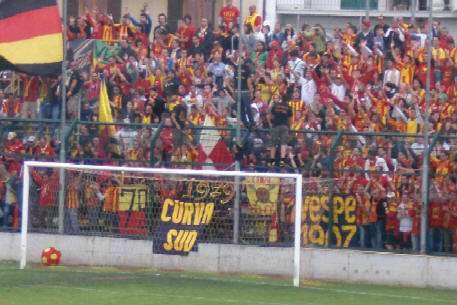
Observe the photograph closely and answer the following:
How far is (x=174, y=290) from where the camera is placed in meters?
13.0

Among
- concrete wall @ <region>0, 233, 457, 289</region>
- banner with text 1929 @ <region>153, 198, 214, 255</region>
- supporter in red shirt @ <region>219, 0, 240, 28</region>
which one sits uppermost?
supporter in red shirt @ <region>219, 0, 240, 28</region>

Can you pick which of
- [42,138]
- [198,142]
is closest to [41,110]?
[42,138]

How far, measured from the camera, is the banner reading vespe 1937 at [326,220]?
14453 mm

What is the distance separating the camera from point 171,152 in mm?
15531

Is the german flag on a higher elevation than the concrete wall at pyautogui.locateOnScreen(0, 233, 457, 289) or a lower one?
higher

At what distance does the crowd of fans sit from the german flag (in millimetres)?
1035

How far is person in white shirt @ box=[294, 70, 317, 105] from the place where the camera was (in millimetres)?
17464

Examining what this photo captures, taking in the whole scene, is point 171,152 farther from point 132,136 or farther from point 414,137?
point 414,137

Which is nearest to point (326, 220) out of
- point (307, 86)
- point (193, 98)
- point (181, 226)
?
point (181, 226)

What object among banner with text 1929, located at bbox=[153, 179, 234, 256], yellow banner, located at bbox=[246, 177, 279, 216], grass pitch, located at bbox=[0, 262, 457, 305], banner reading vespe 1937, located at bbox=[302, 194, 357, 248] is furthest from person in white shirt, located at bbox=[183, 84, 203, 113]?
grass pitch, located at bbox=[0, 262, 457, 305]

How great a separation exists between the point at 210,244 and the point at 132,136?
7.97ft

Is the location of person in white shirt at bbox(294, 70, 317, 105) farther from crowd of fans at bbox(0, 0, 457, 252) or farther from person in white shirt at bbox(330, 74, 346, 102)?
person in white shirt at bbox(330, 74, 346, 102)

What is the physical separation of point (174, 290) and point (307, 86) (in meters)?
6.03

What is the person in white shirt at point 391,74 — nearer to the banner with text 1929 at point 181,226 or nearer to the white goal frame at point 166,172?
the white goal frame at point 166,172
